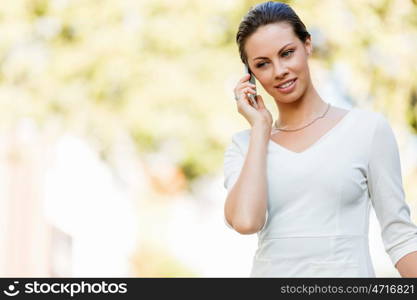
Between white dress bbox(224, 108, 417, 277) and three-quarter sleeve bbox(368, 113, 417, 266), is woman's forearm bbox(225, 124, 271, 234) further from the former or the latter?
three-quarter sleeve bbox(368, 113, 417, 266)

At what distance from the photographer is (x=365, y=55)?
5559 millimetres

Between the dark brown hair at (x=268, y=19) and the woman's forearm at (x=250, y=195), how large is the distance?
9.0 inches

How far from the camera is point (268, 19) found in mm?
1679

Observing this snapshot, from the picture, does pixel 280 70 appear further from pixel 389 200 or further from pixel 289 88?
pixel 389 200

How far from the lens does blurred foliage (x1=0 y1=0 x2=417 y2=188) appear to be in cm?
643

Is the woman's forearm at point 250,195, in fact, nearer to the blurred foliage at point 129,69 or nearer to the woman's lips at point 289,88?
the woman's lips at point 289,88

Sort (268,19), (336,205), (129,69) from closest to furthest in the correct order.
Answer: (336,205)
(268,19)
(129,69)

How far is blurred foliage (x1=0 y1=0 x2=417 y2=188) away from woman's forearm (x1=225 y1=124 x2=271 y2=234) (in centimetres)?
467

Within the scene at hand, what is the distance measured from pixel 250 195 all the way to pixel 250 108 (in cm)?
25

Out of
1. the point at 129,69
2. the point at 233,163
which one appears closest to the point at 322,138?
the point at 233,163

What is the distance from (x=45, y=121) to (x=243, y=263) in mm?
2123

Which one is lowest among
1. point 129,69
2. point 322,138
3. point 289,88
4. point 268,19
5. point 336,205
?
point 336,205

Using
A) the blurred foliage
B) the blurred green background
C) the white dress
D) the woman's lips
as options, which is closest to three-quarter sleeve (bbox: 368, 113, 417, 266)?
the white dress

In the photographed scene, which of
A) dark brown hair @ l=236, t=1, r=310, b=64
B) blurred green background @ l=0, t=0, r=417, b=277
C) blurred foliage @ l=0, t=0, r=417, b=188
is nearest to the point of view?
dark brown hair @ l=236, t=1, r=310, b=64
